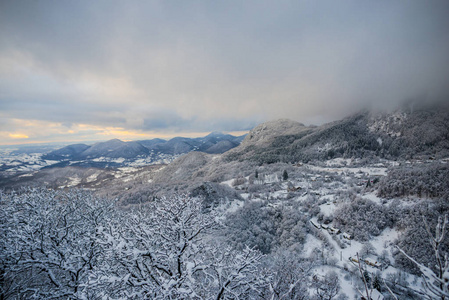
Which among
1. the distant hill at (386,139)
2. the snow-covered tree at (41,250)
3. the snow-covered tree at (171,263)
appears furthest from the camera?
the distant hill at (386,139)

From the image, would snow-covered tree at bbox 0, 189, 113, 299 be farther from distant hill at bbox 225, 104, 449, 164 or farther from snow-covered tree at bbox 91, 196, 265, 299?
distant hill at bbox 225, 104, 449, 164

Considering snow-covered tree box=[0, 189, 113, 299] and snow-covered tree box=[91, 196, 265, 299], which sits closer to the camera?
snow-covered tree box=[91, 196, 265, 299]

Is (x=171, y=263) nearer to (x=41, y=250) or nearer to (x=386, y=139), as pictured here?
(x=41, y=250)

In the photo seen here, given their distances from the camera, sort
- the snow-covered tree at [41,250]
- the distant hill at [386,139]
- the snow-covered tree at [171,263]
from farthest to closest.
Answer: the distant hill at [386,139], the snow-covered tree at [41,250], the snow-covered tree at [171,263]

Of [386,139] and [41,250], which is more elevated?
[386,139]

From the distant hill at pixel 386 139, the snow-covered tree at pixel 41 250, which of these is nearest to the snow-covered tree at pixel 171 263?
the snow-covered tree at pixel 41 250

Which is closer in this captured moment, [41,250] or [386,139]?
[41,250]

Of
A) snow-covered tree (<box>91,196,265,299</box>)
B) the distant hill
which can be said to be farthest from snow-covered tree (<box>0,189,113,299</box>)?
the distant hill

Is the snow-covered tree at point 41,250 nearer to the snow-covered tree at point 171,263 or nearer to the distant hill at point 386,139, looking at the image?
the snow-covered tree at point 171,263

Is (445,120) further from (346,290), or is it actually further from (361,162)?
(346,290)

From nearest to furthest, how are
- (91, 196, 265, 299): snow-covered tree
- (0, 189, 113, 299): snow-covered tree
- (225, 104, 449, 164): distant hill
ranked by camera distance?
1. (91, 196, 265, 299): snow-covered tree
2. (0, 189, 113, 299): snow-covered tree
3. (225, 104, 449, 164): distant hill

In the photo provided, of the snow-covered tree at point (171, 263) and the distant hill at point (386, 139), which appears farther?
the distant hill at point (386, 139)

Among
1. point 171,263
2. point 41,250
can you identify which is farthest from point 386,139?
point 41,250
